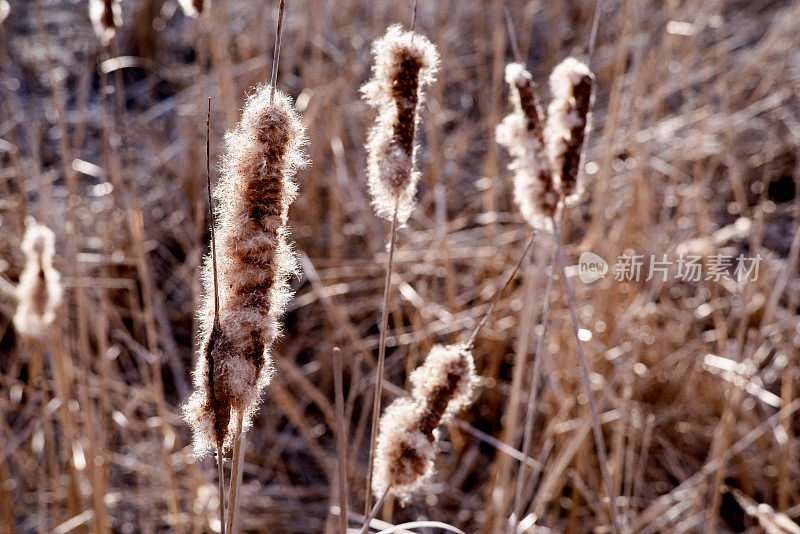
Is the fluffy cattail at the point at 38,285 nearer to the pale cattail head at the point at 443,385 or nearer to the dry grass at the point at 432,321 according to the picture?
the dry grass at the point at 432,321

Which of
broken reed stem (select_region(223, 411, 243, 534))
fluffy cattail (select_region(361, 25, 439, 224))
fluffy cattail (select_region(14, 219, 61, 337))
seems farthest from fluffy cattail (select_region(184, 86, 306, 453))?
fluffy cattail (select_region(14, 219, 61, 337))

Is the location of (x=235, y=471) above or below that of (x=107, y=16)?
below

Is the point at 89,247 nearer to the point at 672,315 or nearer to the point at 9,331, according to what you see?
the point at 9,331

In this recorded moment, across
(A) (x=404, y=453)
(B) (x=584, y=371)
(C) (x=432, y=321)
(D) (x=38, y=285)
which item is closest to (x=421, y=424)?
(A) (x=404, y=453)

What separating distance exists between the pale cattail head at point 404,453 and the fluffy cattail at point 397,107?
18 cm

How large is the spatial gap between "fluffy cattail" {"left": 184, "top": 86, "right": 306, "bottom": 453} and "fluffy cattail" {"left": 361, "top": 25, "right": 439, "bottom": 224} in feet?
0.37

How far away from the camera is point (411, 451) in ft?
2.20

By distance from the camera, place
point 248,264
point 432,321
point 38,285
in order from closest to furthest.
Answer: point 248,264
point 38,285
point 432,321

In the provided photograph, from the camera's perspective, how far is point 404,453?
2.21 ft

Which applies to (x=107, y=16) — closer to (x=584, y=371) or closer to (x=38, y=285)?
(x=38, y=285)

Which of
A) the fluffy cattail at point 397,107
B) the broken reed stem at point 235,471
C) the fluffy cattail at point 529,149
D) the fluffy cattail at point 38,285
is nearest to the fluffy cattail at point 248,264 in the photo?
the broken reed stem at point 235,471

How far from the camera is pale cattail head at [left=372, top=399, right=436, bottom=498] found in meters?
0.67

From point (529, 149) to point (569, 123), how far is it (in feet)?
0.16

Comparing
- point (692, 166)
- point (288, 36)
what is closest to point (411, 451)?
point (692, 166)
